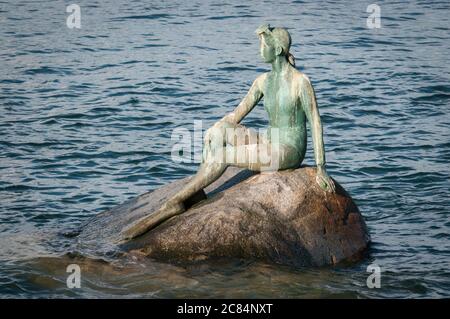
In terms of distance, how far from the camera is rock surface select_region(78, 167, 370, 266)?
480 inches

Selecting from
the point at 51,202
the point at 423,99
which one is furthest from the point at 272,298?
the point at 423,99

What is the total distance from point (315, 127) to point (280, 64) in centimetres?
86

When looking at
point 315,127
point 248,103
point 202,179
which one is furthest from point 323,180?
point 202,179

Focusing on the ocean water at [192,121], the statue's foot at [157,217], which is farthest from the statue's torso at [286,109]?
the ocean water at [192,121]

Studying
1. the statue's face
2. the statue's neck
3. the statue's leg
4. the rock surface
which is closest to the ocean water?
the rock surface

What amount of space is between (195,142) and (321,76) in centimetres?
416

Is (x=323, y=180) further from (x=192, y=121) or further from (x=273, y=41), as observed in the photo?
(x=192, y=121)

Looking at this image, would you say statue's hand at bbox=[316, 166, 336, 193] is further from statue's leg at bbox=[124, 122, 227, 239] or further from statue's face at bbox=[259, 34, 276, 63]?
statue's face at bbox=[259, 34, 276, 63]

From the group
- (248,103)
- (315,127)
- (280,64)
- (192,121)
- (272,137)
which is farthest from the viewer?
(192,121)

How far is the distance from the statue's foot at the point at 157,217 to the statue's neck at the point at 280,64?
198cm

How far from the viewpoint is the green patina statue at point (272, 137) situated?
12.4 metres

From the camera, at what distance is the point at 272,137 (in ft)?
41.4

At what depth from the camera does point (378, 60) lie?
922 inches
